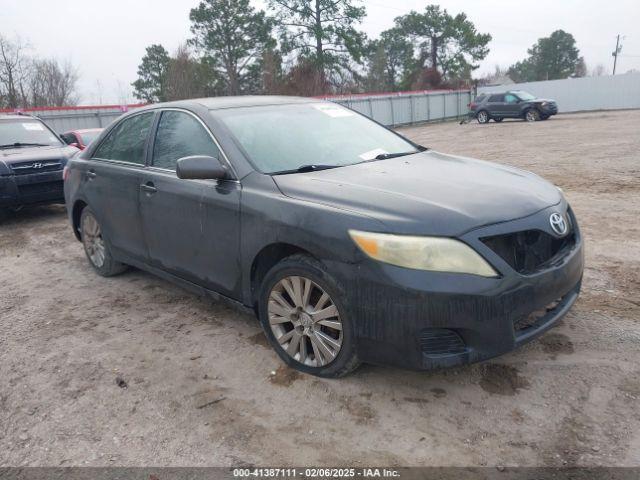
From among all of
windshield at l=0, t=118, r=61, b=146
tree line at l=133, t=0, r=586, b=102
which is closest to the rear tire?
tree line at l=133, t=0, r=586, b=102

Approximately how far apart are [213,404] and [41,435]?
88 centimetres

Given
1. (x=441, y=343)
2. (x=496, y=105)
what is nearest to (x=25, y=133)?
(x=441, y=343)

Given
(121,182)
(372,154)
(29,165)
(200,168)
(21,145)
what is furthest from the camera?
(21,145)

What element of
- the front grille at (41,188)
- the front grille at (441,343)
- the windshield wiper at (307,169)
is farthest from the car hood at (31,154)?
the front grille at (441,343)

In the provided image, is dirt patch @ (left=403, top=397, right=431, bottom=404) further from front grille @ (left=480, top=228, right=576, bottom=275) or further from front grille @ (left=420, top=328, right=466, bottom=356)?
front grille @ (left=480, top=228, right=576, bottom=275)

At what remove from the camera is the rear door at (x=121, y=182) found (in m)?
4.32

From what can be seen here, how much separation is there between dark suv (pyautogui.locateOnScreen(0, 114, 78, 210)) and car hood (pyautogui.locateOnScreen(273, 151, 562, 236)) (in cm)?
587

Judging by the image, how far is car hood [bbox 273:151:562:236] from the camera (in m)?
2.70

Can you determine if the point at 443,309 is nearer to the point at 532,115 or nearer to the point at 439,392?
the point at 439,392

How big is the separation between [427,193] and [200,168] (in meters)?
1.39

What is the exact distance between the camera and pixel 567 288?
301cm

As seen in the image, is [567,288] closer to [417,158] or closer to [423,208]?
[423,208]

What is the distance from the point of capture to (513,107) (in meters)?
26.8

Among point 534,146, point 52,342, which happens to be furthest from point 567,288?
point 534,146
